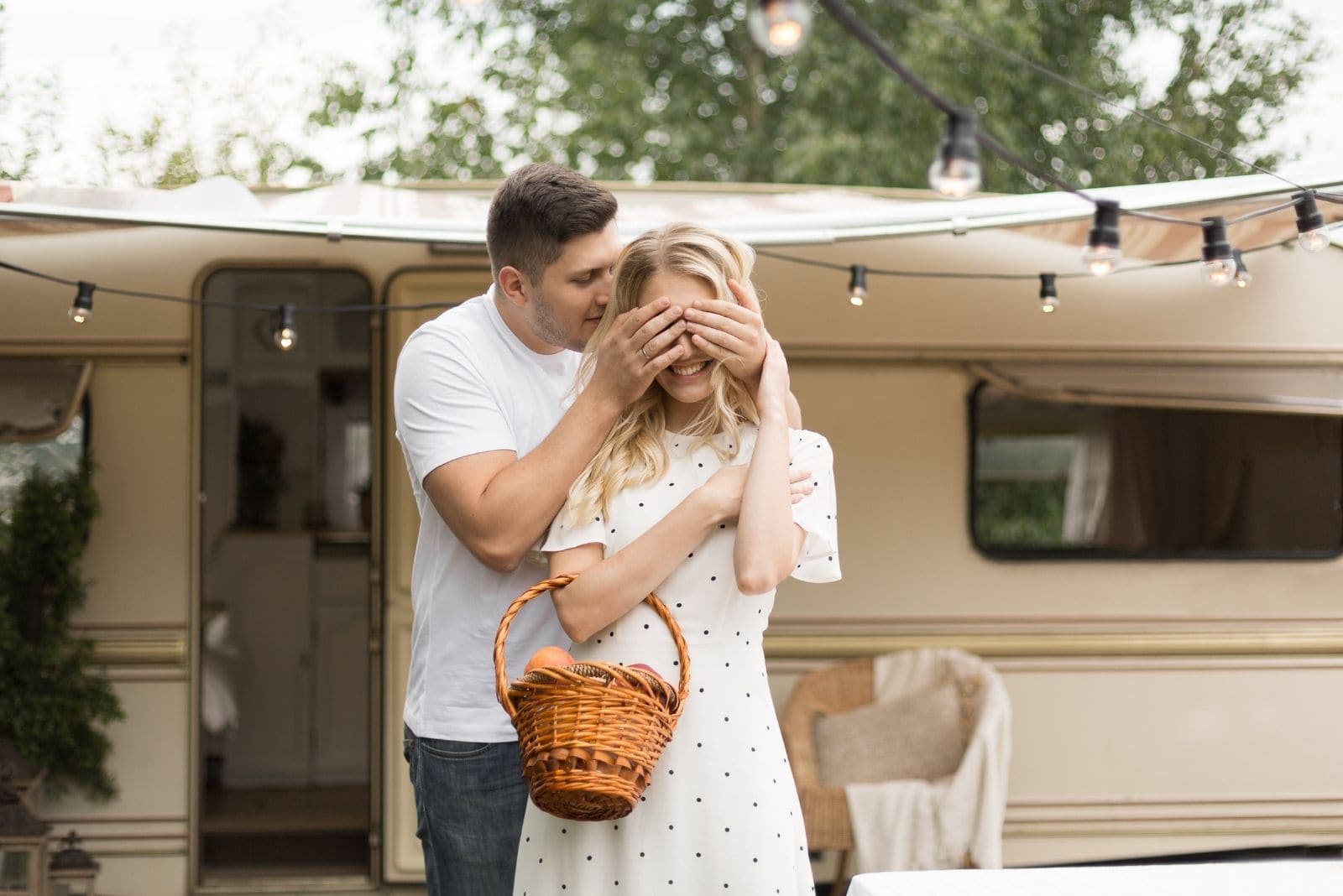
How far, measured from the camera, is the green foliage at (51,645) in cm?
423

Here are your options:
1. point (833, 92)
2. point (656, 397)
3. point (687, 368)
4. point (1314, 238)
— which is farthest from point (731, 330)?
point (833, 92)

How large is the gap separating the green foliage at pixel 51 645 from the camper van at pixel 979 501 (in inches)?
3.9

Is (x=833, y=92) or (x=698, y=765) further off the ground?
(x=833, y=92)

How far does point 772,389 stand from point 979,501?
3238mm

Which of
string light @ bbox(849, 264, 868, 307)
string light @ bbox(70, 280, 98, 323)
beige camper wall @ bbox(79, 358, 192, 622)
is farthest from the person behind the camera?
beige camper wall @ bbox(79, 358, 192, 622)

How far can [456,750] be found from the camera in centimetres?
192

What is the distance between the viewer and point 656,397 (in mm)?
1825

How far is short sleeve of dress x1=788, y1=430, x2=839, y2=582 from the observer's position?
1.74 m

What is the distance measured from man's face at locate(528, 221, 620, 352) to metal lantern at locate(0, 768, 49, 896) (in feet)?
10.5

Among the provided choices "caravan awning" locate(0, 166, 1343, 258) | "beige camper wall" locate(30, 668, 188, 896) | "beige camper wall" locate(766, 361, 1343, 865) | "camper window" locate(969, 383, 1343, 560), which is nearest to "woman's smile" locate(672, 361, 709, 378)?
"caravan awning" locate(0, 166, 1343, 258)

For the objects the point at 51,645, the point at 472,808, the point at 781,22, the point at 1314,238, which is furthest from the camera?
the point at 51,645

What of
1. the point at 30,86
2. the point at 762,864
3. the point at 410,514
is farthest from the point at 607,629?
the point at 30,86

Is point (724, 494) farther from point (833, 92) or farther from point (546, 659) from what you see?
point (833, 92)

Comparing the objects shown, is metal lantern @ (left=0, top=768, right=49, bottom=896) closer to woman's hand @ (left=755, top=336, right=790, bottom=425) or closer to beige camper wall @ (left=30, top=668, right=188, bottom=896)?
beige camper wall @ (left=30, top=668, right=188, bottom=896)
